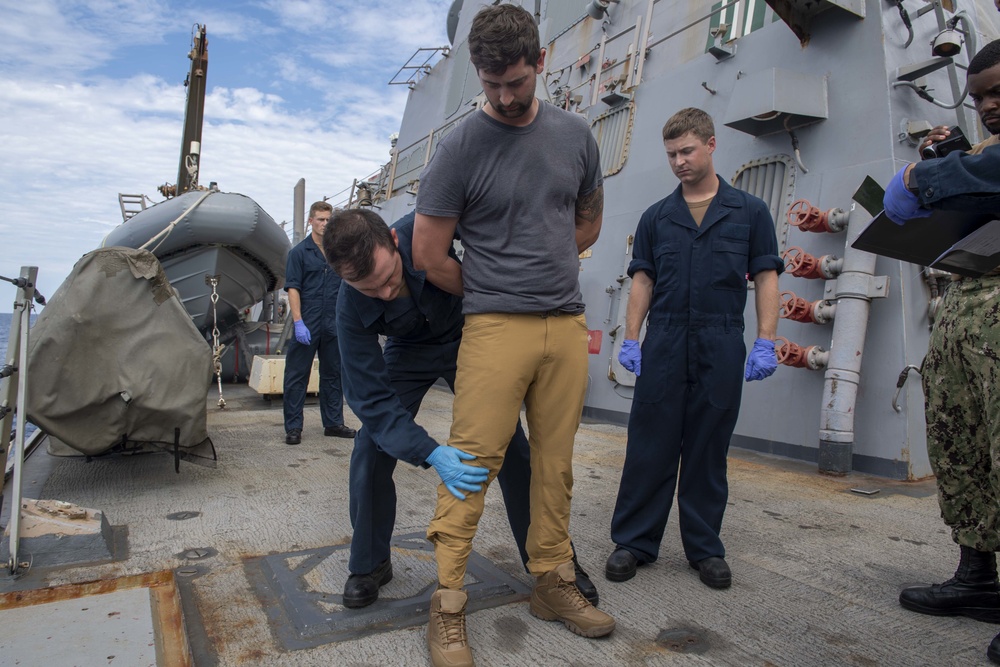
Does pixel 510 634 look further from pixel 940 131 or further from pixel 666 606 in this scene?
pixel 940 131

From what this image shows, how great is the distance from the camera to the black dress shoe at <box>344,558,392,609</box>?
6.57 ft

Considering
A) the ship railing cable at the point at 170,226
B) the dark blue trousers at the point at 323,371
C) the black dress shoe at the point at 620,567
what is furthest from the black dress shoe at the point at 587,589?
the ship railing cable at the point at 170,226

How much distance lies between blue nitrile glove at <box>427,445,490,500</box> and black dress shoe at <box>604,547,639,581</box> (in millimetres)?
766

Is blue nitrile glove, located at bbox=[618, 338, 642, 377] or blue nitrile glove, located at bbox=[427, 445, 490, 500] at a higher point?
blue nitrile glove, located at bbox=[618, 338, 642, 377]

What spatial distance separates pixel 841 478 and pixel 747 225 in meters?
2.21

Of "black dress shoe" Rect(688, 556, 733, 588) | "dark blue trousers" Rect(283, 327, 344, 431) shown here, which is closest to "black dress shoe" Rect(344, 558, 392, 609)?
→ "black dress shoe" Rect(688, 556, 733, 588)

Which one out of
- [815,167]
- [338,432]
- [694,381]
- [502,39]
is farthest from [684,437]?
[338,432]

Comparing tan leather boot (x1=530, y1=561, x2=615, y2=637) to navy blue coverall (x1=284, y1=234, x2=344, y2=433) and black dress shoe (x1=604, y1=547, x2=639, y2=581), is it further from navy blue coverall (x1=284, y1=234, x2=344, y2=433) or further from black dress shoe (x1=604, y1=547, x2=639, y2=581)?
navy blue coverall (x1=284, y1=234, x2=344, y2=433)

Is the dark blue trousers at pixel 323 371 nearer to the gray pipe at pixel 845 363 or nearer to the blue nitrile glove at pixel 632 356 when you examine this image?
the blue nitrile glove at pixel 632 356

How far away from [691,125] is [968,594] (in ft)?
5.76

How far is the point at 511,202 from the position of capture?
186 centimetres

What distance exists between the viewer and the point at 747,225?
2.45 m

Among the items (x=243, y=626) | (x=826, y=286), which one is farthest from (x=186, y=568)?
(x=826, y=286)

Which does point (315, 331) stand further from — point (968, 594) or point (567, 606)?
point (968, 594)
